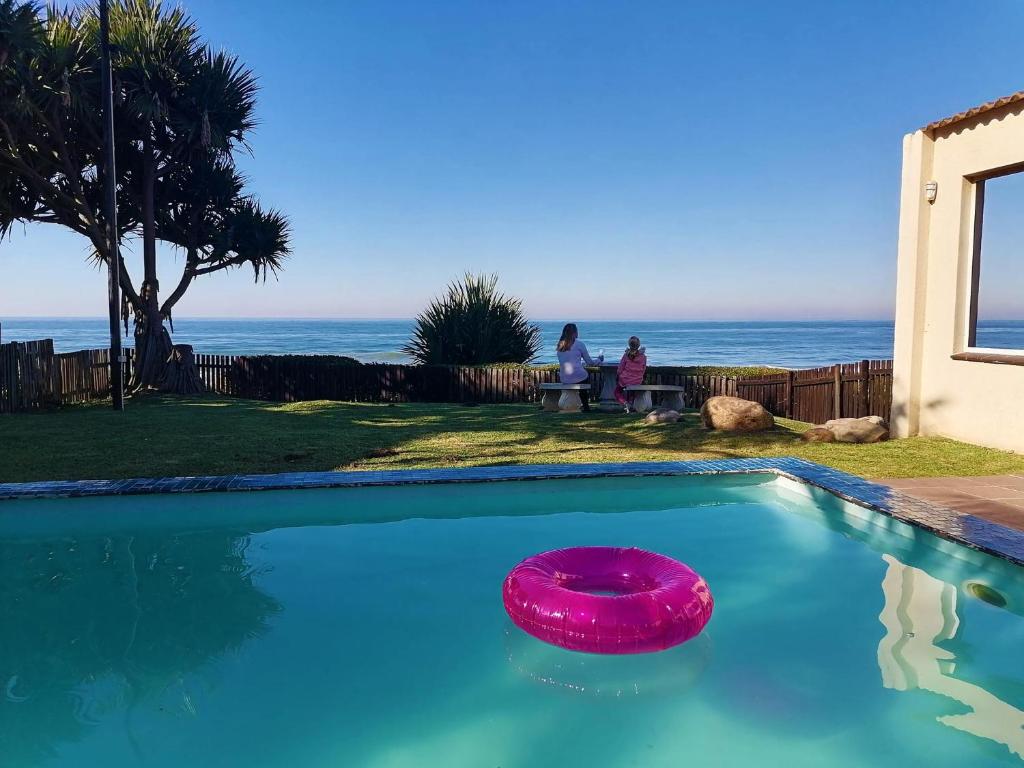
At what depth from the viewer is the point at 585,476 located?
685 centimetres

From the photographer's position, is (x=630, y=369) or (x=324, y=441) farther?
(x=630, y=369)

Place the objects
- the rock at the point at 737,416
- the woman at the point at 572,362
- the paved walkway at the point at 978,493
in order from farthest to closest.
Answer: the woman at the point at 572,362, the rock at the point at 737,416, the paved walkway at the point at 978,493

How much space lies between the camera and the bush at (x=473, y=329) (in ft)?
57.1

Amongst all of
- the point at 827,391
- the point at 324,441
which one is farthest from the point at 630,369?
the point at 324,441

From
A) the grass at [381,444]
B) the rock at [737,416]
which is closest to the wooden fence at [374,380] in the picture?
the grass at [381,444]

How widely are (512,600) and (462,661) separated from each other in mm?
423

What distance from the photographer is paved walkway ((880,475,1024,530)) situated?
5.55m

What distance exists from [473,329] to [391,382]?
2643mm

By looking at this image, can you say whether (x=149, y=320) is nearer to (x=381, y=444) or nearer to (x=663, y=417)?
(x=381, y=444)

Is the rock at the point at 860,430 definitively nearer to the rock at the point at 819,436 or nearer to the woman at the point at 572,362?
the rock at the point at 819,436

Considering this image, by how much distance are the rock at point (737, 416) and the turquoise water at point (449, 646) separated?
3365mm

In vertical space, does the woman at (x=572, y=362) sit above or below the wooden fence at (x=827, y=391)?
above

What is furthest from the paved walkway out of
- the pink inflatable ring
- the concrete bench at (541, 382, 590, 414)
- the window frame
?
the concrete bench at (541, 382, 590, 414)

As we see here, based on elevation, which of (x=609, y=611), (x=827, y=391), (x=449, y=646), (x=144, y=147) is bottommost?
(x=449, y=646)
